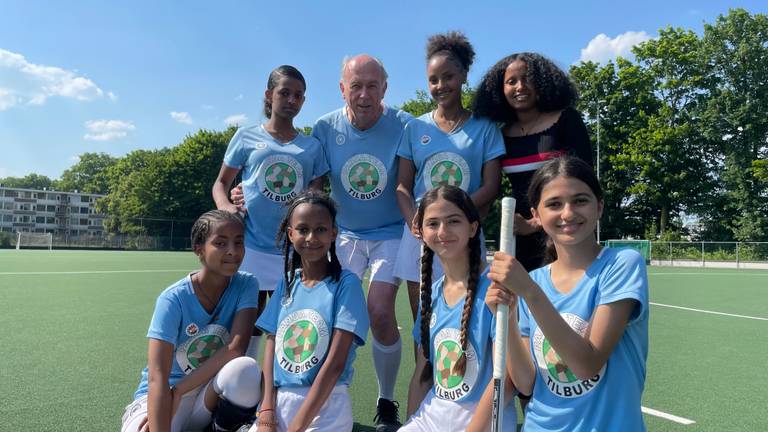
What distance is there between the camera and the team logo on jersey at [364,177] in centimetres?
383

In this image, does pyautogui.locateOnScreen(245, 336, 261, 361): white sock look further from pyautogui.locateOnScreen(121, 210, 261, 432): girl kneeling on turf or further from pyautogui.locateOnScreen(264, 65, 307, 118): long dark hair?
pyautogui.locateOnScreen(264, 65, 307, 118): long dark hair

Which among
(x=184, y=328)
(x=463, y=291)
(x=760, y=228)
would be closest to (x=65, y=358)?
(x=184, y=328)

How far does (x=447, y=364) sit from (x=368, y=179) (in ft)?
5.59

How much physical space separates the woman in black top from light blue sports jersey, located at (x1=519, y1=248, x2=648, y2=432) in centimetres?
87

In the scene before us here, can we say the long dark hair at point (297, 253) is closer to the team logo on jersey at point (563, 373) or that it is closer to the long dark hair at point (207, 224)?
the long dark hair at point (207, 224)

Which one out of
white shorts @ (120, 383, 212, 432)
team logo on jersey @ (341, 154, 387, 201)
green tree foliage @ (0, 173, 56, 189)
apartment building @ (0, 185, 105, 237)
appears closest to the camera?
white shorts @ (120, 383, 212, 432)

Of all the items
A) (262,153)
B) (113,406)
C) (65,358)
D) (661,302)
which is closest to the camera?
(113,406)

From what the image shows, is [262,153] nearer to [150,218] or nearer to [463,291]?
[463,291]

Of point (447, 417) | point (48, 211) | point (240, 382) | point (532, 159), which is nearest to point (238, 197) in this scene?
point (240, 382)

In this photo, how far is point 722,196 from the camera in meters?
35.1

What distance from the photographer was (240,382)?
2682 millimetres

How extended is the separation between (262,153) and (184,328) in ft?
4.87

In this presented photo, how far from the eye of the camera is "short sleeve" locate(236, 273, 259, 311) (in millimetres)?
3113

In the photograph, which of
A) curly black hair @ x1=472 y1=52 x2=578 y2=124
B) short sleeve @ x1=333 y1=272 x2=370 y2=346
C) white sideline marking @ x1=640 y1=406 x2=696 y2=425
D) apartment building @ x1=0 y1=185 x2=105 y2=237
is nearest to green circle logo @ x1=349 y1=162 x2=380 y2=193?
curly black hair @ x1=472 y1=52 x2=578 y2=124
